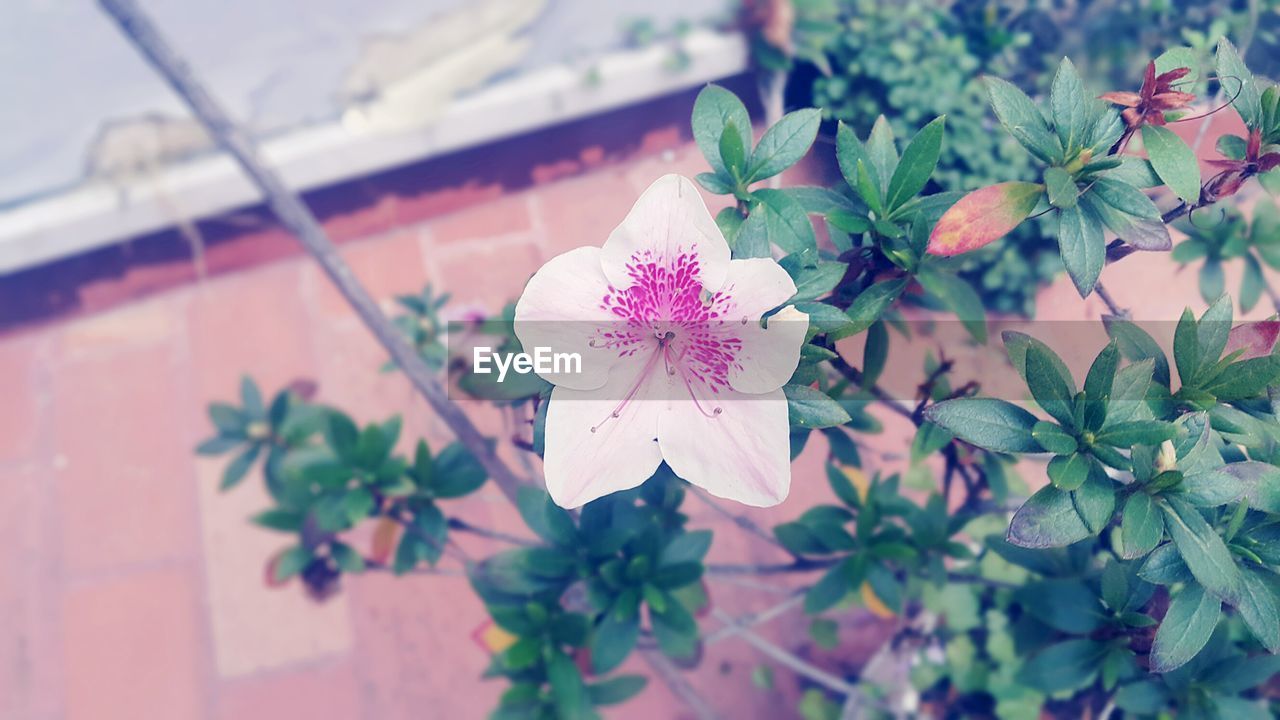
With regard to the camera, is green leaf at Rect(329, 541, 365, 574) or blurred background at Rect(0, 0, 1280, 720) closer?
green leaf at Rect(329, 541, 365, 574)

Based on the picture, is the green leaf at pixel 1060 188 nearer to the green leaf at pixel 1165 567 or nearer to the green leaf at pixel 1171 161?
the green leaf at pixel 1171 161

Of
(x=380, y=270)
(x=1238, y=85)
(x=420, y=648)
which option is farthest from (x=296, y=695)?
(x=1238, y=85)

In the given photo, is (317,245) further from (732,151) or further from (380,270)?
(380,270)

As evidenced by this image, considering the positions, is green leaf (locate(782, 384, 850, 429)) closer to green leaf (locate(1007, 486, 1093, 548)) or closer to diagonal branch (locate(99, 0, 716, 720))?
green leaf (locate(1007, 486, 1093, 548))

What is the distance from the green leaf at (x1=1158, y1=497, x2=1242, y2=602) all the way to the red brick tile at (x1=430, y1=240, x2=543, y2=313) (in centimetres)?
149

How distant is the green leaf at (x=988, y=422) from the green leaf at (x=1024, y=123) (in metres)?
0.22

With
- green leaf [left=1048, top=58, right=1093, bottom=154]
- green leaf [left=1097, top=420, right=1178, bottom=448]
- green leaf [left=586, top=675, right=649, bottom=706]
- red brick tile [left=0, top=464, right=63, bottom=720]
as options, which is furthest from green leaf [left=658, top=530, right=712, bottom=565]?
red brick tile [left=0, top=464, right=63, bottom=720]

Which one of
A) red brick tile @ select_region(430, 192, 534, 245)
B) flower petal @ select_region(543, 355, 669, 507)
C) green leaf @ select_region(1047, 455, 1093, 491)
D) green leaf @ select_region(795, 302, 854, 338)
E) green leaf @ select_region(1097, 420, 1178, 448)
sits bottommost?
green leaf @ select_region(1047, 455, 1093, 491)

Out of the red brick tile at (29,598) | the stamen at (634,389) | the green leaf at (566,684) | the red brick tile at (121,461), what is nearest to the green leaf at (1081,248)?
the stamen at (634,389)

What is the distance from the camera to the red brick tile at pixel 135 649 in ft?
6.04

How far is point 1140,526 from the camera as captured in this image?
0.72 m

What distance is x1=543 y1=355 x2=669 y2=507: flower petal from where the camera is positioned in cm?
69

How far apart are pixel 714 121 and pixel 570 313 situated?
28 cm

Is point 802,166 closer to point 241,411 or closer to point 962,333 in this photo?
point 962,333
